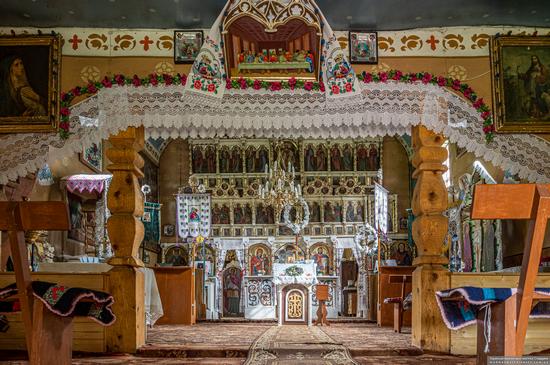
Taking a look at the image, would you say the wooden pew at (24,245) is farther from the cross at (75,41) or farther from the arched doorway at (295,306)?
the arched doorway at (295,306)

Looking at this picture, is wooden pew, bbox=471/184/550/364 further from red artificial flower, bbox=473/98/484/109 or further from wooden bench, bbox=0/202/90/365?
red artificial flower, bbox=473/98/484/109

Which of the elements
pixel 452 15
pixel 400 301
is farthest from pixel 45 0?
pixel 400 301

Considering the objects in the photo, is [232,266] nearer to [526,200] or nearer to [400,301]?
[400,301]

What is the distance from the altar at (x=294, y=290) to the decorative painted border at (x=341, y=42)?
4613 millimetres

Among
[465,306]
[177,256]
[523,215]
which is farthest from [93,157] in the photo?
[523,215]

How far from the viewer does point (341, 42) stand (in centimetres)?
647

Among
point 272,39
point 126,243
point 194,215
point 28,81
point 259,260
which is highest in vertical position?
point 272,39

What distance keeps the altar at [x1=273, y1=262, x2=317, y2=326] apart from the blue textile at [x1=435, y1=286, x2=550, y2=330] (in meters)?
6.24

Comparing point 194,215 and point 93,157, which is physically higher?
point 93,157

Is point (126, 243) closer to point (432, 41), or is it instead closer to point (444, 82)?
point (444, 82)

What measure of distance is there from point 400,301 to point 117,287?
418 centimetres

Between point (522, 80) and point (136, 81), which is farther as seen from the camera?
point (522, 80)

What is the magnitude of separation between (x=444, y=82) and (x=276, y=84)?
1503mm

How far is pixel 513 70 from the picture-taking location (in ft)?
21.1
